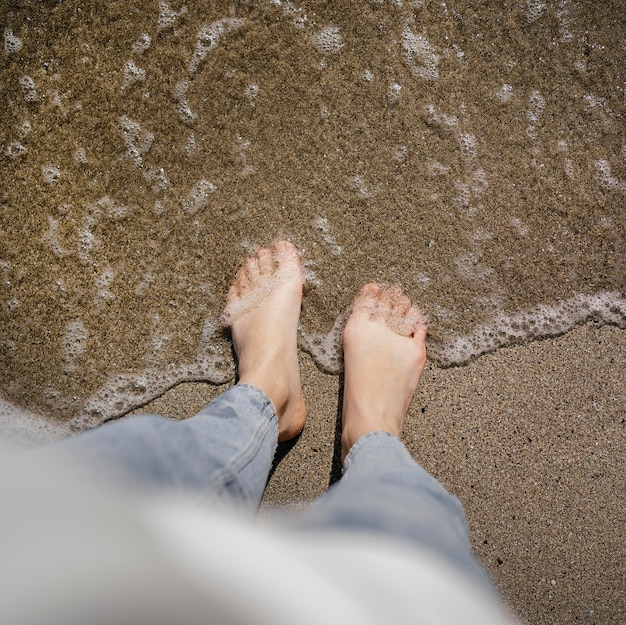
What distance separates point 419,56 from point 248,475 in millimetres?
1307

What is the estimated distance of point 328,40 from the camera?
160cm

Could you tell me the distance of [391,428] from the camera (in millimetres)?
1497

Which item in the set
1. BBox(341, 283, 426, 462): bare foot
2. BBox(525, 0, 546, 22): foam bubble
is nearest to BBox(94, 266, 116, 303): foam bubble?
BBox(341, 283, 426, 462): bare foot

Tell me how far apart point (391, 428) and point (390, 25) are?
120 cm

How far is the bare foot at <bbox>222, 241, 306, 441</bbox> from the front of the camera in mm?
1501

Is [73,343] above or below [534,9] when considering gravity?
below

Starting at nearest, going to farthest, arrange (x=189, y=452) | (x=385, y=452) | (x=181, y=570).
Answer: (x=181, y=570)
(x=189, y=452)
(x=385, y=452)

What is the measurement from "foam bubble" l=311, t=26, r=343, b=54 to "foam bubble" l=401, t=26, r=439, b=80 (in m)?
0.20

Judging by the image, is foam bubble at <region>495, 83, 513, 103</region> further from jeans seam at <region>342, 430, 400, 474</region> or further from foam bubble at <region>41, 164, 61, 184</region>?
foam bubble at <region>41, 164, 61, 184</region>

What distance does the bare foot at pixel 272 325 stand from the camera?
1.50 metres

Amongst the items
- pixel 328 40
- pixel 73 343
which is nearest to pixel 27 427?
pixel 73 343

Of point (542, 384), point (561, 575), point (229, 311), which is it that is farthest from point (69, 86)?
point (561, 575)

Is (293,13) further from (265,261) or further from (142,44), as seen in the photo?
(265,261)

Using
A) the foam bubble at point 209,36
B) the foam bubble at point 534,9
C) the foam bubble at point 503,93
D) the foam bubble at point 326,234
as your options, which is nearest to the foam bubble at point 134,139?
the foam bubble at point 209,36
